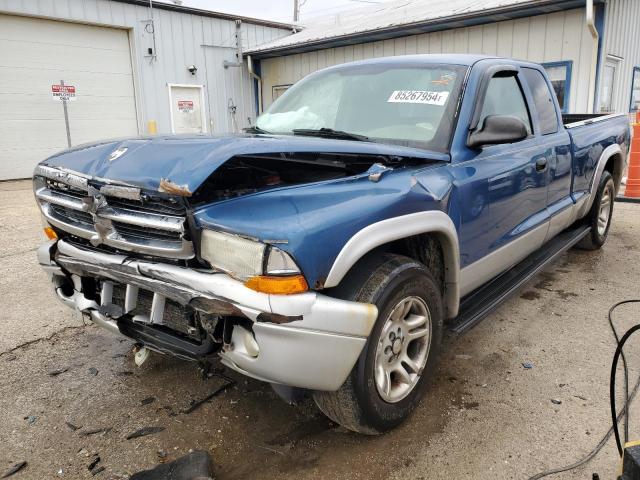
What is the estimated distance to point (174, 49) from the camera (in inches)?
558

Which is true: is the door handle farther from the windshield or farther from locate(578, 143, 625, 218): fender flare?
locate(578, 143, 625, 218): fender flare

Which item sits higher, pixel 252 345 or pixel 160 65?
pixel 160 65

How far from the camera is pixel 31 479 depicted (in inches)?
89.5

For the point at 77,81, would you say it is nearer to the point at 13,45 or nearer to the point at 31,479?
the point at 13,45

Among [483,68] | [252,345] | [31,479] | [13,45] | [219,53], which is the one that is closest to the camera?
[252,345]

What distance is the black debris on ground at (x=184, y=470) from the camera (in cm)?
216

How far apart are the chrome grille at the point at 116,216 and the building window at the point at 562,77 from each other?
995 centimetres

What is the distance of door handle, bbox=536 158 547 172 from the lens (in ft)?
12.0

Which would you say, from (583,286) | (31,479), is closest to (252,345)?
(31,479)

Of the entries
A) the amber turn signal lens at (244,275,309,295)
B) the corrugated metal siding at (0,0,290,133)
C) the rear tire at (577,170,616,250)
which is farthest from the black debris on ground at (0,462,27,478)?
the corrugated metal siding at (0,0,290,133)

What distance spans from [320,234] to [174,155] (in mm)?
695

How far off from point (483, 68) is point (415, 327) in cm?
178

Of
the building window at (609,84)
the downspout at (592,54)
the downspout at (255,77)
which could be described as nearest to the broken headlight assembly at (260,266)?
the downspout at (592,54)

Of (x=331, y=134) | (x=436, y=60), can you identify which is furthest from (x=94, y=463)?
(x=436, y=60)
